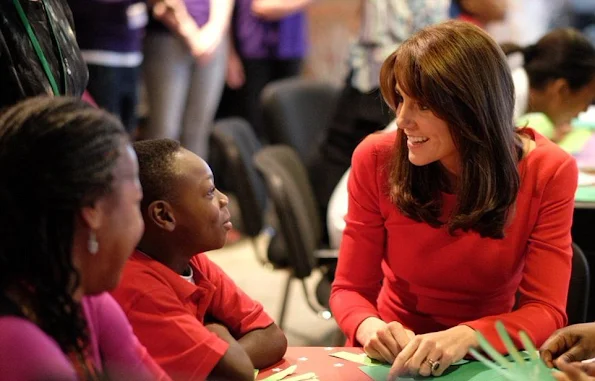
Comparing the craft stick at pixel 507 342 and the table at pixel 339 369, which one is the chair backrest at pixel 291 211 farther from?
the craft stick at pixel 507 342

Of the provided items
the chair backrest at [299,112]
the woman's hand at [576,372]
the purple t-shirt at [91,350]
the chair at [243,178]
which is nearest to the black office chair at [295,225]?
the chair at [243,178]

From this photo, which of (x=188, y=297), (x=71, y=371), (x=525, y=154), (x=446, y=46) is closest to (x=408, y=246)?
(x=525, y=154)

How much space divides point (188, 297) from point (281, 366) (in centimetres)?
21

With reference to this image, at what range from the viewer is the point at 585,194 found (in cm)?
237

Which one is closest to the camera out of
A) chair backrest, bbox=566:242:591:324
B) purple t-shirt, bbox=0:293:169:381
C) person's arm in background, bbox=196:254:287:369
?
purple t-shirt, bbox=0:293:169:381

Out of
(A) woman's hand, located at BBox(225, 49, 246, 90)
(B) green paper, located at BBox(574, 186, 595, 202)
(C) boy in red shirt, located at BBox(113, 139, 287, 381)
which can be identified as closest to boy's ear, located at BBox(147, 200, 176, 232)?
(C) boy in red shirt, located at BBox(113, 139, 287, 381)

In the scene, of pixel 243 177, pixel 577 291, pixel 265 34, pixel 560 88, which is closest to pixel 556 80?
pixel 560 88

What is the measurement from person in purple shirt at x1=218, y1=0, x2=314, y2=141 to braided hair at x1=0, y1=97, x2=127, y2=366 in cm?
369

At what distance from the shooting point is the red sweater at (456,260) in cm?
170

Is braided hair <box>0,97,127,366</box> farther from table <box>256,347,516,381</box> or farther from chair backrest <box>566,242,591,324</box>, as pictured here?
chair backrest <box>566,242,591,324</box>

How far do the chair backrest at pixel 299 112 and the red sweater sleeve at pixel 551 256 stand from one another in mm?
1772

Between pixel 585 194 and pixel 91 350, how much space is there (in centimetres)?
161

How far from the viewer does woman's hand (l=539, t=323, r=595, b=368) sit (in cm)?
145

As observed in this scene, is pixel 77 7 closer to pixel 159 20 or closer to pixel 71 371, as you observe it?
pixel 159 20
